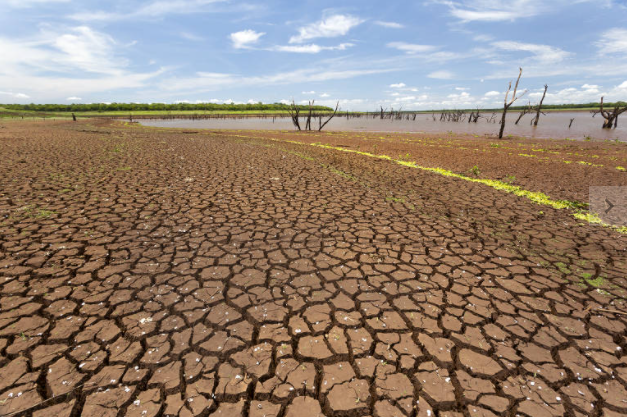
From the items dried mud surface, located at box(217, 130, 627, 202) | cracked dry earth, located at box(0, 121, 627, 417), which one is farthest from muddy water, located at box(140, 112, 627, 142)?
cracked dry earth, located at box(0, 121, 627, 417)

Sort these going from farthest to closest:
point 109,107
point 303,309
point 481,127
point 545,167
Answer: point 109,107 < point 481,127 < point 545,167 < point 303,309

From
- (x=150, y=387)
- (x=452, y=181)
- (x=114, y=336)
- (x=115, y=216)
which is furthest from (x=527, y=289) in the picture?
(x=115, y=216)

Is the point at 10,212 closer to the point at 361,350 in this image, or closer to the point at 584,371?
the point at 361,350

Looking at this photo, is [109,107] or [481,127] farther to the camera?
[109,107]

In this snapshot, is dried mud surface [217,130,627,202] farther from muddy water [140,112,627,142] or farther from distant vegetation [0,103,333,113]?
distant vegetation [0,103,333,113]

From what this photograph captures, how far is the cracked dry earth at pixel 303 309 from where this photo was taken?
2326 mm

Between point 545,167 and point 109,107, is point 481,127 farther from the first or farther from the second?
point 109,107

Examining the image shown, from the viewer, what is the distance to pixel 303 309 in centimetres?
330

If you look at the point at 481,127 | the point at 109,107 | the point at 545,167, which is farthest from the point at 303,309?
the point at 109,107

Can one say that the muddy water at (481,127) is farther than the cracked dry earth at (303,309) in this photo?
Yes

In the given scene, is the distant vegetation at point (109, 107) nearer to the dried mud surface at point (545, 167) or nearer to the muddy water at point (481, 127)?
the muddy water at point (481, 127)

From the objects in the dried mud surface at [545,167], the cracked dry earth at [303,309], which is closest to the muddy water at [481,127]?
the dried mud surface at [545,167]

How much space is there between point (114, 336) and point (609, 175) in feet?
49.0

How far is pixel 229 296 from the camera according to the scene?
3.48 meters
